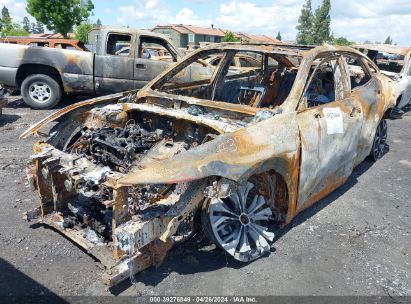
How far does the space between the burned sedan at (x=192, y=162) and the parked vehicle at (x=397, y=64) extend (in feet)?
14.8

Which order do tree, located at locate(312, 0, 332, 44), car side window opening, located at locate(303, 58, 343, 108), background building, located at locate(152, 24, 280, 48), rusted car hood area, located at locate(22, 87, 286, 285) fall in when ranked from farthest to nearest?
tree, located at locate(312, 0, 332, 44), background building, located at locate(152, 24, 280, 48), car side window opening, located at locate(303, 58, 343, 108), rusted car hood area, located at locate(22, 87, 286, 285)

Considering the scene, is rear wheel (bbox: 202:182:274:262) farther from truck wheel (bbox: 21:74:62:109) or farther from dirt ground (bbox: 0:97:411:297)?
truck wheel (bbox: 21:74:62:109)

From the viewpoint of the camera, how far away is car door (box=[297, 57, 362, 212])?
3.42m

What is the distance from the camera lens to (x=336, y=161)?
393 cm

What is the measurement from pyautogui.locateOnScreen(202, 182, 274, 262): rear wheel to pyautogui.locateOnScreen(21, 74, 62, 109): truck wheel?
672cm

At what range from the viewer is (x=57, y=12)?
2514 centimetres

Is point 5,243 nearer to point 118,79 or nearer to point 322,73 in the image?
point 322,73

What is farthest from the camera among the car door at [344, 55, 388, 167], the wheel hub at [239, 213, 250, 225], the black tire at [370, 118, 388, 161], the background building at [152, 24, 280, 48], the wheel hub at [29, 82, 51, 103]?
the background building at [152, 24, 280, 48]

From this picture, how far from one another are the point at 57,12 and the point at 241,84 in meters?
24.0

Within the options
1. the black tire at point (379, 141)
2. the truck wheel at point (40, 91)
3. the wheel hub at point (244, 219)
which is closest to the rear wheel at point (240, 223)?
the wheel hub at point (244, 219)

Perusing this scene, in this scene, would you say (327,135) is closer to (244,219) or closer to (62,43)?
(244,219)

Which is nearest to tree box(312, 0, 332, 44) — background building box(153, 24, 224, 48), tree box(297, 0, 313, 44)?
tree box(297, 0, 313, 44)

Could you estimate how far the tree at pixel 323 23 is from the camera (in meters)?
62.9

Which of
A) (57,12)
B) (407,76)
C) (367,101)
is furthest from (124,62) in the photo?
(57,12)
